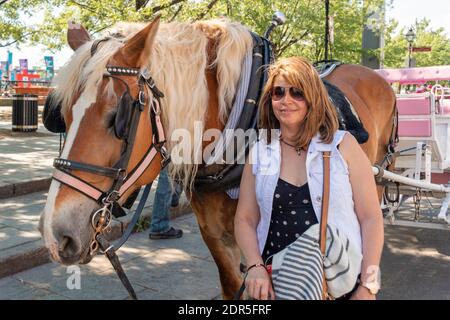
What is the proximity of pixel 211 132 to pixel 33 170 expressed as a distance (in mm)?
5898

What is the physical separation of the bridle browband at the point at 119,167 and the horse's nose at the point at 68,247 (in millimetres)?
82

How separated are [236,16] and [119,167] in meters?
9.02

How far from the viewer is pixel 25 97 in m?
11.7

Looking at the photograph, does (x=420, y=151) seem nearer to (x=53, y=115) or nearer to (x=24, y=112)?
(x=53, y=115)

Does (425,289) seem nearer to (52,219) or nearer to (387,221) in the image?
(387,221)

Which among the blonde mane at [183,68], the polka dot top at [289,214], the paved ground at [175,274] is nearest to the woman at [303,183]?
the polka dot top at [289,214]

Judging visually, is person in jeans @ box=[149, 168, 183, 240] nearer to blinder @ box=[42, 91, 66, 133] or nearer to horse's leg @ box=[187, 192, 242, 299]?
horse's leg @ box=[187, 192, 242, 299]

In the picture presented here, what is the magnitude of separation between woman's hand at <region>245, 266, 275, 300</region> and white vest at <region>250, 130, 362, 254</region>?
0.44 ft

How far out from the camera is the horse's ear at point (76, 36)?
2221 mm

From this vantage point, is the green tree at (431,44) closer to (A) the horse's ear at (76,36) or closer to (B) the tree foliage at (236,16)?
(B) the tree foliage at (236,16)

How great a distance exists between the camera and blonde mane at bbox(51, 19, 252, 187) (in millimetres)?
1937

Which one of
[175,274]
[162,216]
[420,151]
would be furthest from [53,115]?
[420,151]

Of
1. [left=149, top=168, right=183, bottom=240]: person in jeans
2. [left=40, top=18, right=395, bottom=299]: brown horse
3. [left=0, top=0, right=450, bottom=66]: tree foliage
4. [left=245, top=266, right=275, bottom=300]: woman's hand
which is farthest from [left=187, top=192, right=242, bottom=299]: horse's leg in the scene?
[left=0, top=0, right=450, bottom=66]: tree foliage

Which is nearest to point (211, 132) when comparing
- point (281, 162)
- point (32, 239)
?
point (281, 162)
